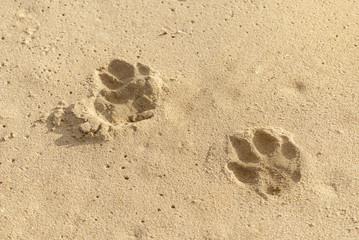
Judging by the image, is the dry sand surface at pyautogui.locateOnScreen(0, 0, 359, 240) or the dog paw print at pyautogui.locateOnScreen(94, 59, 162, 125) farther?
→ the dog paw print at pyautogui.locateOnScreen(94, 59, 162, 125)

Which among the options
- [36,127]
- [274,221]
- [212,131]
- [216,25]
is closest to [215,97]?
[212,131]

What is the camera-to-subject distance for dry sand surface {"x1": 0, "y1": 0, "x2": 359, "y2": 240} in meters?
2.86

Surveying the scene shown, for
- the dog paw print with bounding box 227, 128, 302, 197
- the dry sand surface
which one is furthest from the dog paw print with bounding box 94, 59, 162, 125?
the dog paw print with bounding box 227, 128, 302, 197

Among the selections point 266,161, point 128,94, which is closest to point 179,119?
point 128,94

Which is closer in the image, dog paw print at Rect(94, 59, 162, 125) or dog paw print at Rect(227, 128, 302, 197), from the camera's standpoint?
dog paw print at Rect(227, 128, 302, 197)

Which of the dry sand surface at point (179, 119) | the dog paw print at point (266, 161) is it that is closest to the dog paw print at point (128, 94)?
the dry sand surface at point (179, 119)

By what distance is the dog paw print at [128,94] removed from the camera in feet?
10.3

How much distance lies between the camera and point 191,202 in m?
2.88

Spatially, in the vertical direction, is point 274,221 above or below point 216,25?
below

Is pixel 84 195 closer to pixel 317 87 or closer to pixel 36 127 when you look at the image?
pixel 36 127

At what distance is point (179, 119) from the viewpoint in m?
3.14

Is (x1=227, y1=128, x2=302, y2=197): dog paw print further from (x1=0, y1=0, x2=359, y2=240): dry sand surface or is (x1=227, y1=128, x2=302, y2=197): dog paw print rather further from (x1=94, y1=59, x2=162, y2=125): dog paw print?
(x1=94, y1=59, x2=162, y2=125): dog paw print

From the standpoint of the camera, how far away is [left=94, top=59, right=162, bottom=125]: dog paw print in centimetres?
315

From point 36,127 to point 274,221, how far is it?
1.39m
